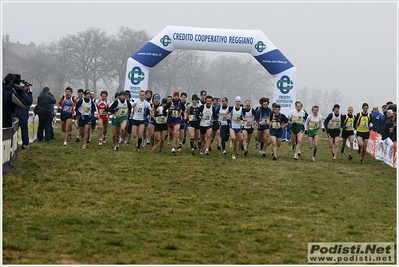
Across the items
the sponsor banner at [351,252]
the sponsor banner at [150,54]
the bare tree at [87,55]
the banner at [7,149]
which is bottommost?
the sponsor banner at [351,252]

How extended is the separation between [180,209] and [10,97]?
505 cm

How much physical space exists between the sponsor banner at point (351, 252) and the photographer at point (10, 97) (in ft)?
Answer: 25.1

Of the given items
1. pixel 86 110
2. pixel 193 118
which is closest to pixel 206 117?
pixel 193 118

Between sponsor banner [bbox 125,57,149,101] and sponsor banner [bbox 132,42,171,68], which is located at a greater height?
sponsor banner [bbox 132,42,171,68]

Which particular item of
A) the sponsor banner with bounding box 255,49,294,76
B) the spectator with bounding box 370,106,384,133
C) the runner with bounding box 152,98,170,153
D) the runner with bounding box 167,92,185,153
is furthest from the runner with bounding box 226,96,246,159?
the sponsor banner with bounding box 255,49,294,76

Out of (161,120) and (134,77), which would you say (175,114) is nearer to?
(161,120)

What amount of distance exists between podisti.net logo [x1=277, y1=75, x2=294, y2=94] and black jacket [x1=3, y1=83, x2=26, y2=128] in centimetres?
1669

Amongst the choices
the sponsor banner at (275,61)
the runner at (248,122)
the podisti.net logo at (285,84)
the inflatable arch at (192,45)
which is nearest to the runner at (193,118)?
the runner at (248,122)

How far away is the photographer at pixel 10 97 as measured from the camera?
13.4 meters

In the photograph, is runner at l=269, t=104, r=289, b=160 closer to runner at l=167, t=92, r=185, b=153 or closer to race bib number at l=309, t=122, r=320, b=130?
race bib number at l=309, t=122, r=320, b=130

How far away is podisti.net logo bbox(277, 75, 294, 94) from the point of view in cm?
2855

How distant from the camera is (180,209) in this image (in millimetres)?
10641

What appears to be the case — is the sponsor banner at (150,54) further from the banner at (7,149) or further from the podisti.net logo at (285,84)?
the banner at (7,149)

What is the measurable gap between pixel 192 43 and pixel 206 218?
720 inches
